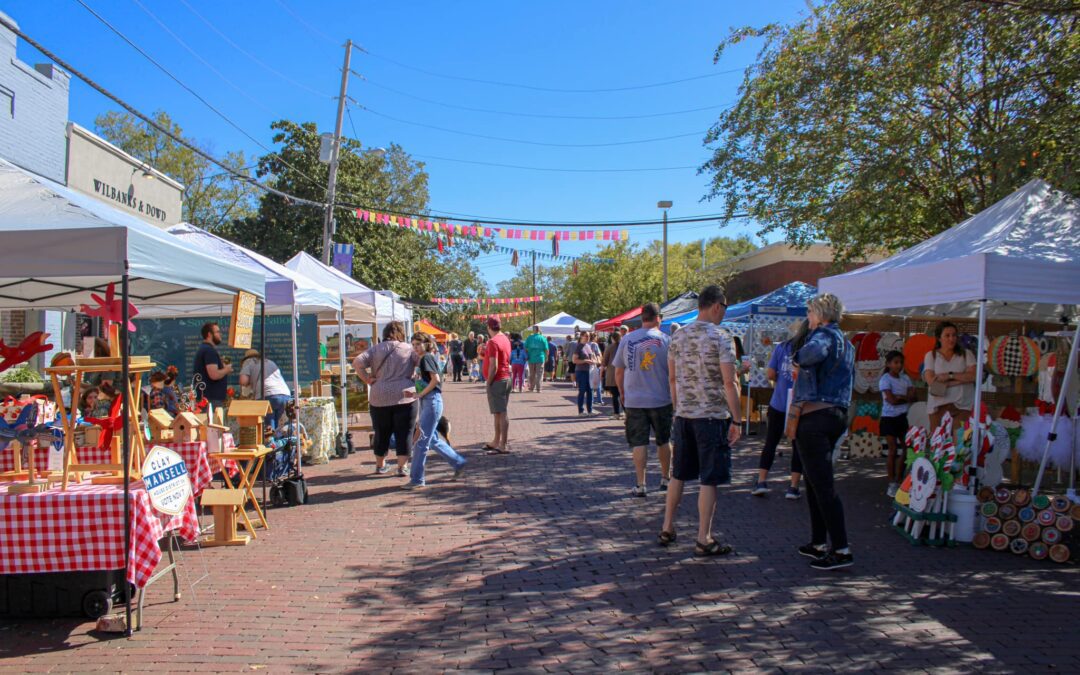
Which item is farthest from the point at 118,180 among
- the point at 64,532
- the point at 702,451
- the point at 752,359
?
the point at 702,451

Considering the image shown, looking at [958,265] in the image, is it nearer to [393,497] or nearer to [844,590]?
[844,590]

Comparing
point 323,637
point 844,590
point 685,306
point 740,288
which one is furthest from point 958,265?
point 740,288

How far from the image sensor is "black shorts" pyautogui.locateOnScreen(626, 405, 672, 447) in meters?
7.43

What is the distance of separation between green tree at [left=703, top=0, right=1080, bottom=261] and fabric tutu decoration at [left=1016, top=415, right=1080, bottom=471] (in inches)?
91.3

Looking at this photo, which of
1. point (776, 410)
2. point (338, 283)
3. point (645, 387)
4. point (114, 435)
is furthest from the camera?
point (338, 283)

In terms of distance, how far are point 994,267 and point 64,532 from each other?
6740mm

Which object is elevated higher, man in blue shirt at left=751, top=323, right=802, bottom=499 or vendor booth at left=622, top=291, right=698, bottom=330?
vendor booth at left=622, top=291, right=698, bottom=330

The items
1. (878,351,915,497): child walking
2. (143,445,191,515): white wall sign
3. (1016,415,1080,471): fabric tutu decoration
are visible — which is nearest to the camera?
(143,445,191,515): white wall sign

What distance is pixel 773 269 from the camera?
30.9 metres

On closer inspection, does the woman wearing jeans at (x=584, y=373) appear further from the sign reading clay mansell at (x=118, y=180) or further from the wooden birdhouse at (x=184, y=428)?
the wooden birdhouse at (x=184, y=428)

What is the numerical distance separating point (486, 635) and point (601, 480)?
15.2 ft

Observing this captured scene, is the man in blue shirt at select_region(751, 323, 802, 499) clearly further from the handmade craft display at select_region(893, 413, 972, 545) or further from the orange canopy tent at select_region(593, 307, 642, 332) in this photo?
the orange canopy tent at select_region(593, 307, 642, 332)

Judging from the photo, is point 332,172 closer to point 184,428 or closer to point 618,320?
point 618,320

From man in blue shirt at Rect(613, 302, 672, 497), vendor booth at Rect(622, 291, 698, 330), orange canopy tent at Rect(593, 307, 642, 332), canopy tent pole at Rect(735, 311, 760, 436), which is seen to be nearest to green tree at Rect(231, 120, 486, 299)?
orange canopy tent at Rect(593, 307, 642, 332)
